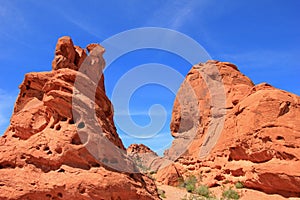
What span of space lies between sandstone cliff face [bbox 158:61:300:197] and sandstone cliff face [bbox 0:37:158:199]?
30.4 feet

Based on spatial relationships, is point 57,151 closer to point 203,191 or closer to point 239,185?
point 203,191

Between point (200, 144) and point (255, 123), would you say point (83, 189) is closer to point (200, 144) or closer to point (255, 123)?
point (255, 123)

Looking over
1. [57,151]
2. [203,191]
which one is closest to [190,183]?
[203,191]

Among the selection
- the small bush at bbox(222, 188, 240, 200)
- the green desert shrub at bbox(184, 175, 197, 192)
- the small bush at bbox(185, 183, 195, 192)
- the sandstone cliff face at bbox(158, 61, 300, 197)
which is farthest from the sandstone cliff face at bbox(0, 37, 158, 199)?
the sandstone cliff face at bbox(158, 61, 300, 197)

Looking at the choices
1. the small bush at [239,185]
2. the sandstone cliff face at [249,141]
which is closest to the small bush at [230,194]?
the small bush at [239,185]

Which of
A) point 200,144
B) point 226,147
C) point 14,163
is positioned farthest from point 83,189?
point 200,144

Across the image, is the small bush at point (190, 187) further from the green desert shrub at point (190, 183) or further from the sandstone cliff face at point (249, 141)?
the sandstone cliff face at point (249, 141)

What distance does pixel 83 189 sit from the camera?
31.4ft

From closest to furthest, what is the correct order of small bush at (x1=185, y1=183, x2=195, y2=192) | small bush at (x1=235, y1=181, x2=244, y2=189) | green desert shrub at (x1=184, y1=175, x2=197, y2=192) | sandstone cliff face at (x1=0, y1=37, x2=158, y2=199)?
sandstone cliff face at (x1=0, y1=37, x2=158, y2=199) → small bush at (x1=235, y1=181, x2=244, y2=189) → small bush at (x1=185, y1=183, x2=195, y2=192) → green desert shrub at (x1=184, y1=175, x2=197, y2=192)

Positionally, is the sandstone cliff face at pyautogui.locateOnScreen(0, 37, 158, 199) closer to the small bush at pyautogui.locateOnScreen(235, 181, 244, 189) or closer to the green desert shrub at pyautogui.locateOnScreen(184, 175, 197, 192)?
the green desert shrub at pyautogui.locateOnScreen(184, 175, 197, 192)

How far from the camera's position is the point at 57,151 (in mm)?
10297

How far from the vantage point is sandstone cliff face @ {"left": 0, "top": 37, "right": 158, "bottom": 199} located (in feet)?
31.1

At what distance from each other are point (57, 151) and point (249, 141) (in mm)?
14390

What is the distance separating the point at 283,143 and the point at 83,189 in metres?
13.6
